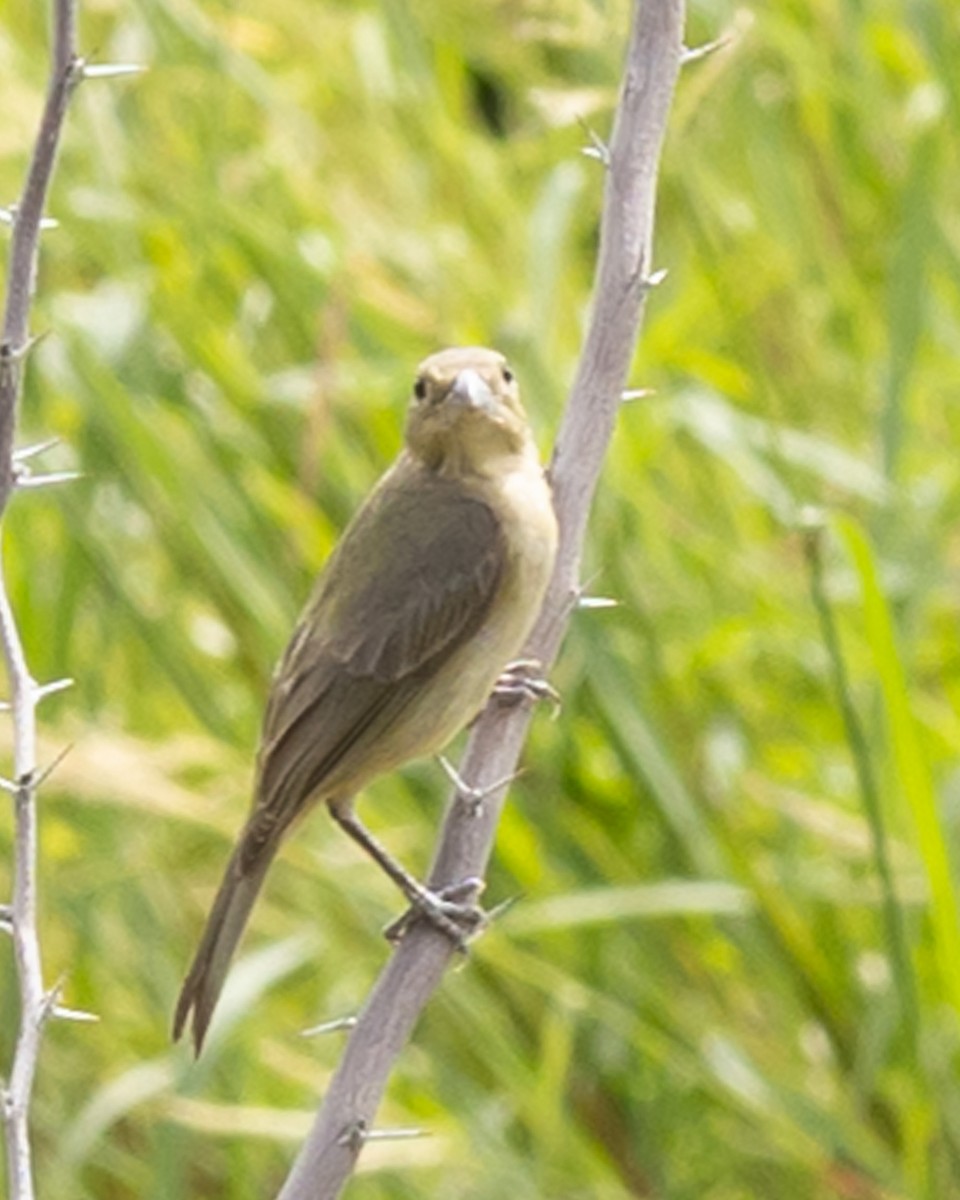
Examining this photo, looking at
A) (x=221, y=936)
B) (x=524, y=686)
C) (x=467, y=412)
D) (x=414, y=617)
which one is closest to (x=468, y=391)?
(x=467, y=412)

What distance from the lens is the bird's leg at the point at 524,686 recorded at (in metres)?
2.97

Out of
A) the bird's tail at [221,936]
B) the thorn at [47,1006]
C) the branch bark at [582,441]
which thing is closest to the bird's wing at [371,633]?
the bird's tail at [221,936]

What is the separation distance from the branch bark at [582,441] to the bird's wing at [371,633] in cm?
43

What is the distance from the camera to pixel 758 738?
4.25 metres

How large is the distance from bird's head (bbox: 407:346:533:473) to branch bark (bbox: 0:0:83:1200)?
1.23 m

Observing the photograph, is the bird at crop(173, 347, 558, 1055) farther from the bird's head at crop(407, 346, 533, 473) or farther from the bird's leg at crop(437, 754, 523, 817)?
the bird's leg at crop(437, 754, 523, 817)

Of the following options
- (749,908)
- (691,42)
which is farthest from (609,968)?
(691,42)

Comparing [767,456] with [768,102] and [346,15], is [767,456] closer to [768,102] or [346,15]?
[768,102]

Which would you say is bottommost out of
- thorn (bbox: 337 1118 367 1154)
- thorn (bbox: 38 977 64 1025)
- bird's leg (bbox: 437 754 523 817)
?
thorn (bbox: 337 1118 367 1154)

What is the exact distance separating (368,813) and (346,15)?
1.84 metres

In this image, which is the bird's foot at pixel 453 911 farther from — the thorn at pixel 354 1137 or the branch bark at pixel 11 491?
the branch bark at pixel 11 491

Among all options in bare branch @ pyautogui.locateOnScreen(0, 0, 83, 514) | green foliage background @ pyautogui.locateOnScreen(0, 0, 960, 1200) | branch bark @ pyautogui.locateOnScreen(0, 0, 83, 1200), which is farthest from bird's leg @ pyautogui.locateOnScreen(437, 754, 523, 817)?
green foliage background @ pyautogui.locateOnScreen(0, 0, 960, 1200)

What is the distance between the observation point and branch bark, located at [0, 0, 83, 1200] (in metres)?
1.98

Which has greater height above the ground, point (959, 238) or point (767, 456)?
point (959, 238)
